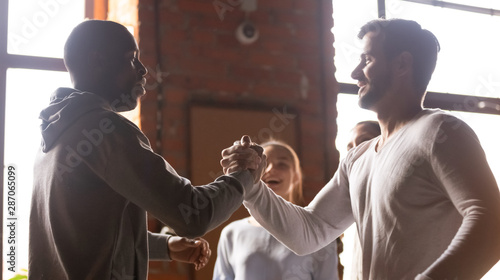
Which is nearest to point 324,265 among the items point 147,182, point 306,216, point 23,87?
point 306,216

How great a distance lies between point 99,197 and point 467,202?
34.4 inches

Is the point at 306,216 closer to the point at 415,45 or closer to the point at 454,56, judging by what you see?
the point at 415,45

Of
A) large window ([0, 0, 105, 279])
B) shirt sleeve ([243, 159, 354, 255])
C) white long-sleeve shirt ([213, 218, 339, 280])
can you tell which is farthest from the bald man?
large window ([0, 0, 105, 279])

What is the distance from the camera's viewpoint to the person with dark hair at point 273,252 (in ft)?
9.79

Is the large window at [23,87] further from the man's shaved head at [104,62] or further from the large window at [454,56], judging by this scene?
the man's shaved head at [104,62]

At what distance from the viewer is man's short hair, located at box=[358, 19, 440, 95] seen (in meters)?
2.10

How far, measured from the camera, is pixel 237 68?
394cm

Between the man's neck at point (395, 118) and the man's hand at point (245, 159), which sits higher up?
the man's neck at point (395, 118)

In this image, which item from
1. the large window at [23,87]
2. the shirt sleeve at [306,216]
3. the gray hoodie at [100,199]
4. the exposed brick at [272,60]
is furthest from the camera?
the exposed brick at [272,60]

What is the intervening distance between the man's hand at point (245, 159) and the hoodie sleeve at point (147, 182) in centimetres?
36

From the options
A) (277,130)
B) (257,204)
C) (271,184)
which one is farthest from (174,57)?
(257,204)

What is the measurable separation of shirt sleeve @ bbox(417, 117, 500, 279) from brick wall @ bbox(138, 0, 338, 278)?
81.9 inches

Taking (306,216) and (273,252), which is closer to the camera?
(306,216)

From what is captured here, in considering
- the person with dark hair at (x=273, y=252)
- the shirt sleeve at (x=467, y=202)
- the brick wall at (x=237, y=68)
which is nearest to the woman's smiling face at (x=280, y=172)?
the person with dark hair at (x=273, y=252)
